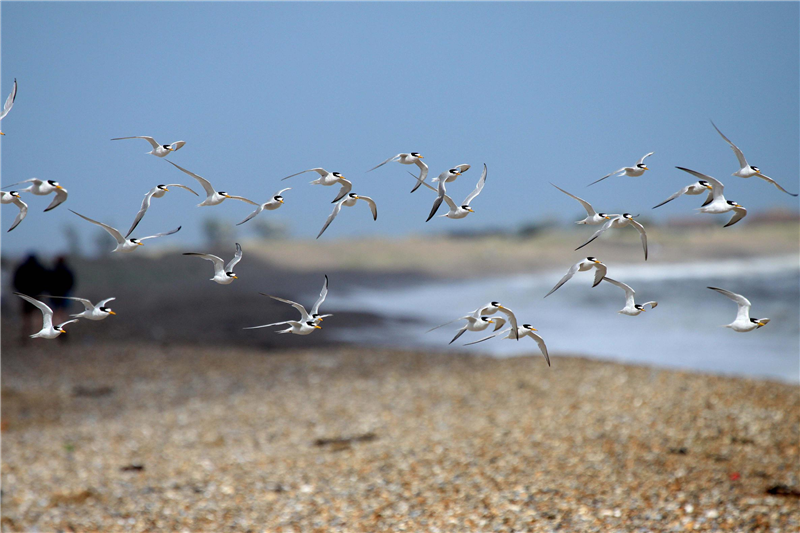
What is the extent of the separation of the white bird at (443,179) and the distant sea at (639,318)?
18.5ft

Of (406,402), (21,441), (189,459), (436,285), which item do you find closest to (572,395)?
(406,402)

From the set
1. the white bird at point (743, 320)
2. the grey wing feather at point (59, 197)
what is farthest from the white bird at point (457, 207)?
the grey wing feather at point (59, 197)

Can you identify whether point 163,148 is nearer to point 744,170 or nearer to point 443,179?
point 443,179

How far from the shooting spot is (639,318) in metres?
16.7

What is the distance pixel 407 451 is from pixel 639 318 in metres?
12.2

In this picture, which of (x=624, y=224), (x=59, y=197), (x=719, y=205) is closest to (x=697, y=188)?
(x=719, y=205)

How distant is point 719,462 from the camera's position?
5824 millimetres

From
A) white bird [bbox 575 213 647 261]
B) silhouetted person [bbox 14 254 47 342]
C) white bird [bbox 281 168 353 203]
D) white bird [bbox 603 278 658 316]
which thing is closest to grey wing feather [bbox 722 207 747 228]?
white bird [bbox 575 213 647 261]

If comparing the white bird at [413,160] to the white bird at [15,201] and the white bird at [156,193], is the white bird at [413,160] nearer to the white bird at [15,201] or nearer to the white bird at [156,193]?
the white bird at [156,193]

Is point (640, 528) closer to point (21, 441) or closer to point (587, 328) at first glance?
point (21, 441)

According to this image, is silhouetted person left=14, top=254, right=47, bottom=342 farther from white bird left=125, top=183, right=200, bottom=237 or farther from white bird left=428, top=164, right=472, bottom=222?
white bird left=428, top=164, right=472, bottom=222

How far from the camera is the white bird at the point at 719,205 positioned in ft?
8.07

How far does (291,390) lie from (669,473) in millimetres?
6034

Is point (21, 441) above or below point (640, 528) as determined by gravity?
below
